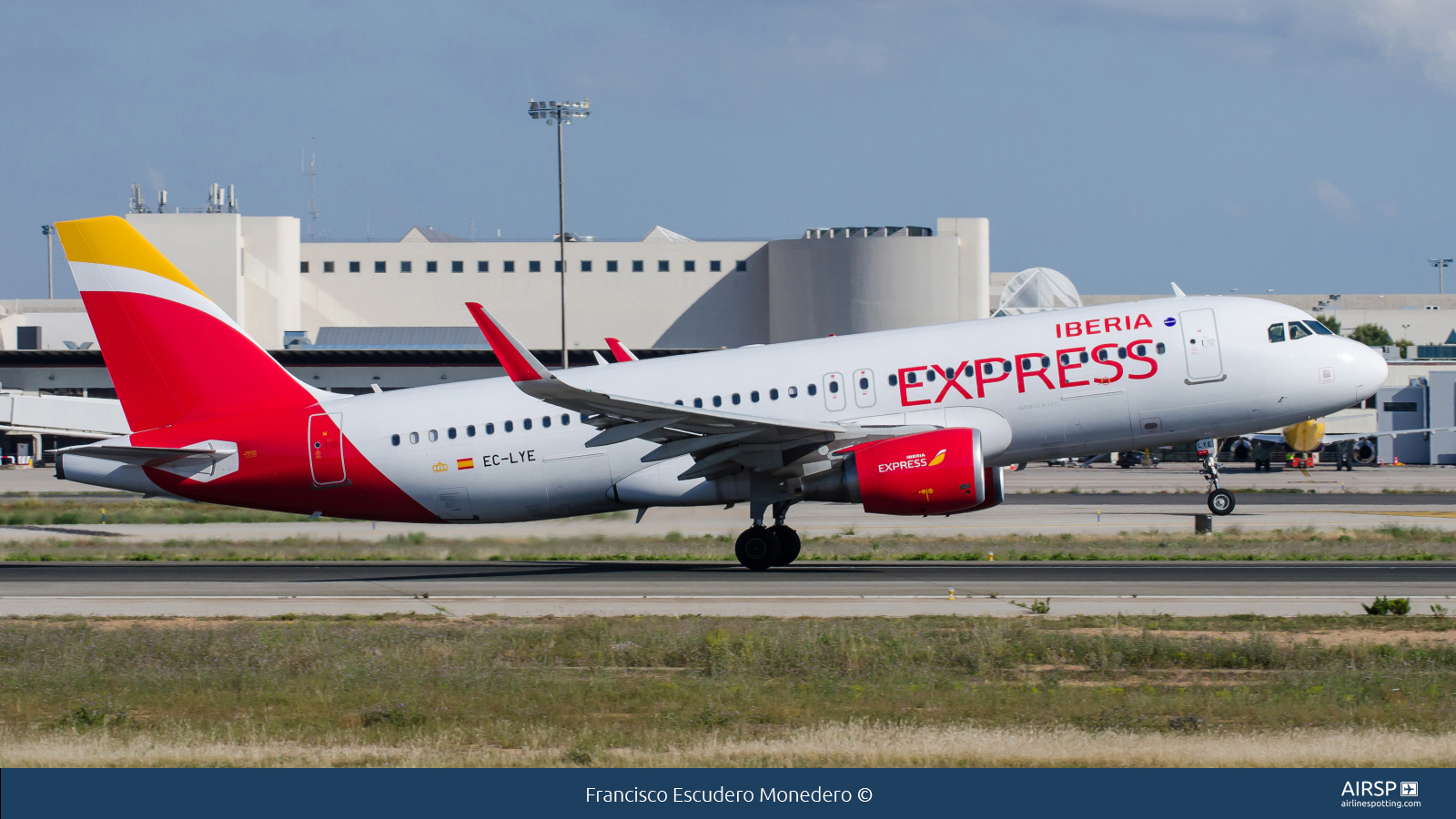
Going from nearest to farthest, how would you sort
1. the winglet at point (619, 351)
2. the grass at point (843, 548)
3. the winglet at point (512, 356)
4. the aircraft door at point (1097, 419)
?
the winglet at point (512, 356) → the aircraft door at point (1097, 419) → the grass at point (843, 548) → the winglet at point (619, 351)

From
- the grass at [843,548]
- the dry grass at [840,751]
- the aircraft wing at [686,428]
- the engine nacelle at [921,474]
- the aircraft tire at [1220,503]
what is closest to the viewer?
the dry grass at [840,751]

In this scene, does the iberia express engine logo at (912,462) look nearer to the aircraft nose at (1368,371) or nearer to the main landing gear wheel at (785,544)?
the main landing gear wheel at (785,544)

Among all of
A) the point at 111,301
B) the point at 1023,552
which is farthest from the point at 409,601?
the point at 1023,552

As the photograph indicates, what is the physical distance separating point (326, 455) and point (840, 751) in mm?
17068

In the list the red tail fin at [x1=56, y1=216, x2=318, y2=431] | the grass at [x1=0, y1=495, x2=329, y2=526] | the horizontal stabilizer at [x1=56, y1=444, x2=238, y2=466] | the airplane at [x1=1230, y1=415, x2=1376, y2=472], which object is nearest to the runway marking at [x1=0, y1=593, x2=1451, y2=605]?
the horizontal stabilizer at [x1=56, y1=444, x2=238, y2=466]

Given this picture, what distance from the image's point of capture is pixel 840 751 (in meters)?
10.5

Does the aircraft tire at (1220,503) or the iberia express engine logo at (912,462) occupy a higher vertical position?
the iberia express engine logo at (912,462)

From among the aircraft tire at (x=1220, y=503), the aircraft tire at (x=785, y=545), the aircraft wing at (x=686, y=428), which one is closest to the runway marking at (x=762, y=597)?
the aircraft wing at (x=686, y=428)

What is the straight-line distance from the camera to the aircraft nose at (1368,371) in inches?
965

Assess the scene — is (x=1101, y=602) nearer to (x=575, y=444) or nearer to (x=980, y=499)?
(x=980, y=499)

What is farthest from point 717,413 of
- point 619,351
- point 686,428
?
point 619,351

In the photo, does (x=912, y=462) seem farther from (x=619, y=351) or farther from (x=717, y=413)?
(x=619, y=351)

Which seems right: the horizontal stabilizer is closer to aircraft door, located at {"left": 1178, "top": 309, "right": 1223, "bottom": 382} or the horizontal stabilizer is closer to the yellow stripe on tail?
the yellow stripe on tail
